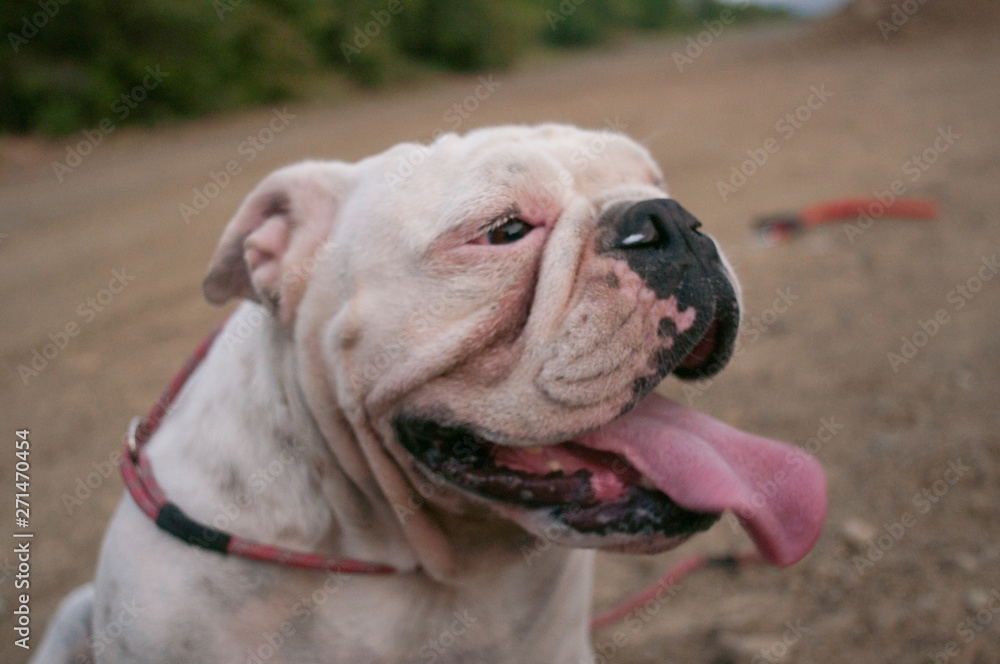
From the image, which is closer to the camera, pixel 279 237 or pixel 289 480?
pixel 289 480

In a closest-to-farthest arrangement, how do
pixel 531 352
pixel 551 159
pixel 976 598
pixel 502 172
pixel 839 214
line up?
pixel 531 352
pixel 502 172
pixel 551 159
pixel 976 598
pixel 839 214

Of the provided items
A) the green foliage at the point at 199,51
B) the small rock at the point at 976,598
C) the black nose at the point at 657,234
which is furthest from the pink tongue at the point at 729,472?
the green foliage at the point at 199,51

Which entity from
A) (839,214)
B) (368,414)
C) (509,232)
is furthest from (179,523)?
(839,214)

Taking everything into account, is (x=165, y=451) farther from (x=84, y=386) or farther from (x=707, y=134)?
(x=707, y=134)

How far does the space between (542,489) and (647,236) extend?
2.23 ft

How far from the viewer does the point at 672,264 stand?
196cm

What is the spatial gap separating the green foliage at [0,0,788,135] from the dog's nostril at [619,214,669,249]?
40.3ft

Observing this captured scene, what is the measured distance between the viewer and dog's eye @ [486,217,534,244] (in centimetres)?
206

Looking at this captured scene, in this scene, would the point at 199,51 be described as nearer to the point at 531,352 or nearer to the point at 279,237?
the point at 279,237

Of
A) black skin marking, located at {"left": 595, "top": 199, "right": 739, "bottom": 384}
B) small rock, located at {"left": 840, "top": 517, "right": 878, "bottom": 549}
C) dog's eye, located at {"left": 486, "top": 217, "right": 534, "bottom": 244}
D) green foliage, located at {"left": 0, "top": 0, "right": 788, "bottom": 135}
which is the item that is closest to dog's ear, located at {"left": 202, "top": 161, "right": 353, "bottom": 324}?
dog's eye, located at {"left": 486, "top": 217, "right": 534, "bottom": 244}

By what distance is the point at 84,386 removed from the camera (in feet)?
16.7

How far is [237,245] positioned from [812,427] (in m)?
2.87

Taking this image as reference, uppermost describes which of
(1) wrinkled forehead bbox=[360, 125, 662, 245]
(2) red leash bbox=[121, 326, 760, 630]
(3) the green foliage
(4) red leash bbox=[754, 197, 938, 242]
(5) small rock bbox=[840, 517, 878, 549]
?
(1) wrinkled forehead bbox=[360, 125, 662, 245]

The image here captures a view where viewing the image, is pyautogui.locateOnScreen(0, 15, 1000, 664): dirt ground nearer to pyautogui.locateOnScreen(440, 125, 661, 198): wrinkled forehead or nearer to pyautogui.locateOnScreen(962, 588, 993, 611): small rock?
pyautogui.locateOnScreen(962, 588, 993, 611): small rock
